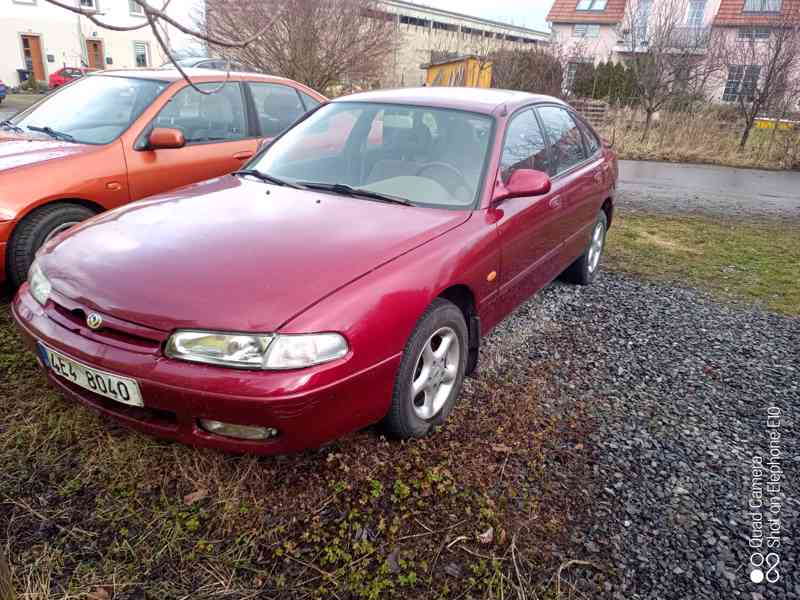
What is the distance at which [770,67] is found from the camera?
13.4 meters

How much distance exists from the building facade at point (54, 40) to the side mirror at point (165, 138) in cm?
3147

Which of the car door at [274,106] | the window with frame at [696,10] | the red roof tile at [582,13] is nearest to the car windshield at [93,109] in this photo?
the car door at [274,106]

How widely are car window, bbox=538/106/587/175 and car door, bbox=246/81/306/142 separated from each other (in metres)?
2.26

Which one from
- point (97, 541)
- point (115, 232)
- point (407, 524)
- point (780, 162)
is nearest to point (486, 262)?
point (407, 524)

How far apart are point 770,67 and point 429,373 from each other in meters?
15.1

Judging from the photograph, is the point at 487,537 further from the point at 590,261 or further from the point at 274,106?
the point at 274,106

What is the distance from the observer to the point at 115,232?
8.62 ft

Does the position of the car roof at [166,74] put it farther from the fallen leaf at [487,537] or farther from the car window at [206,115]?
the fallen leaf at [487,537]

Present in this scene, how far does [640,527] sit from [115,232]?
8.69ft

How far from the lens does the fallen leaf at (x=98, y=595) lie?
1.86 meters

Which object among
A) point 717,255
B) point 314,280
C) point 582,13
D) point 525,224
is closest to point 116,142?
point 314,280

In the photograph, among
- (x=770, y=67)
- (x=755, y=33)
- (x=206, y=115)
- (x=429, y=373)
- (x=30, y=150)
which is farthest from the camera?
(x=755, y=33)

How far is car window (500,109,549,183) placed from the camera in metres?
3.24

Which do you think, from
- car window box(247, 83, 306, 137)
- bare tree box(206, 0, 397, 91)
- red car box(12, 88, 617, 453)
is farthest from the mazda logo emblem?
bare tree box(206, 0, 397, 91)
